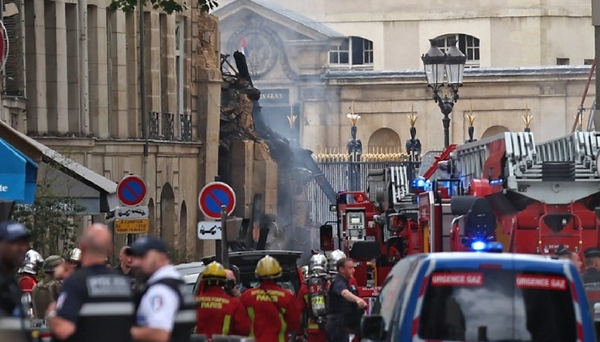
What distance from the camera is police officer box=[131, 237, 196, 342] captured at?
13.5m

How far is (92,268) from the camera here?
44.2ft

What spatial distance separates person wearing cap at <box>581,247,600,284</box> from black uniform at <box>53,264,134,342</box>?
361 inches

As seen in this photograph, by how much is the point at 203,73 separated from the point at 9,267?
41758 mm

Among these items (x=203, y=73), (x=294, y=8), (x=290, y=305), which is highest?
(x=294, y=8)

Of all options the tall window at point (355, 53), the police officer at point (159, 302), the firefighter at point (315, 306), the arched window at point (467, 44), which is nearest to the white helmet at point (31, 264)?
the firefighter at point (315, 306)

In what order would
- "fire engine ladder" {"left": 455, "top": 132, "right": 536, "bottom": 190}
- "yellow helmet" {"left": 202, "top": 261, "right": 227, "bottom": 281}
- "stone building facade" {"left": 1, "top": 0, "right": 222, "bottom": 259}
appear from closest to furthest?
"yellow helmet" {"left": 202, "top": 261, "right": 227, "bottom": 281}
"fire engine ladder" {"left": 455, "top": 132, "right": 536, "bottom": 190}
"stone building facade" {"left": 1, "top": 0, "right": 222, "bottom": 259}

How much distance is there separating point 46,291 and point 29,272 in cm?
217

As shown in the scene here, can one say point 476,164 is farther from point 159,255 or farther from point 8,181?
point 159,255

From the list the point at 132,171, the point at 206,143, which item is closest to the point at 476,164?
the point at 132,171

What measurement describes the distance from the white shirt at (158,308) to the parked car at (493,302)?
2.08 m

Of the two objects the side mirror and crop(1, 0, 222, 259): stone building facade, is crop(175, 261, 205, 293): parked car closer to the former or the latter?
crop(1, 0, 222, 259): stone building facade

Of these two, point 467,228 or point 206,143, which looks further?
point 206,143

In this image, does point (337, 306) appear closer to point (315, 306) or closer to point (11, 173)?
point (315, 306)

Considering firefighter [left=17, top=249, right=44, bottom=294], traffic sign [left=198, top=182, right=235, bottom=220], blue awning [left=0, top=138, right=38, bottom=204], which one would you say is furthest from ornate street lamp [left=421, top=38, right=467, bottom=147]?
firefighter [left=17, top=249, right=44, bottom=294]
